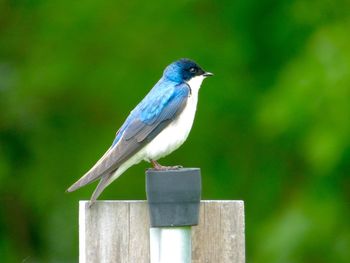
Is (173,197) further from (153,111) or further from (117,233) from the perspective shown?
(153,111)

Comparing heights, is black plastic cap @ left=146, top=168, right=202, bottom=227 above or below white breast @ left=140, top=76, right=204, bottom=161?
below

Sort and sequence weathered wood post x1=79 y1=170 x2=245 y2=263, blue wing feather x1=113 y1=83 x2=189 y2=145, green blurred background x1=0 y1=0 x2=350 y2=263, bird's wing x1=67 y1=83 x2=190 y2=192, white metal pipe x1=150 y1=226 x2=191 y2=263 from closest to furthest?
white metal pipe x1=150 y1=226 x2=191 y2=263
weathered wood post x1=79 y1=170 x2=245 y2=263
bird's wing x1=67 y1=83 x2=190 y2=192
blue wing feather x1=113 y1=83 x2=189 y2=145
green blurred background x1=0 y1=0 x2=350 y2=263

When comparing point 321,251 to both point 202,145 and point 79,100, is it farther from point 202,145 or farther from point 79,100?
point 79,100

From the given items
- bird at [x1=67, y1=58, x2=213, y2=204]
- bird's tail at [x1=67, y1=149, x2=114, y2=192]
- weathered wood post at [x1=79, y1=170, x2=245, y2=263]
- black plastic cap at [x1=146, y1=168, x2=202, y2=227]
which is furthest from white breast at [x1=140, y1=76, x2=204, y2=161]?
black plastic cap at [x1=146, y1=168, x2=202, y2=227]

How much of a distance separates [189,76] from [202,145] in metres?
3.88

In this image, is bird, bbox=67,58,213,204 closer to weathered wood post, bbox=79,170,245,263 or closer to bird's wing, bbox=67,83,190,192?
bird's wing, bbox=67,83,190,192

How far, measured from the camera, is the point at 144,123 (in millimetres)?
4879

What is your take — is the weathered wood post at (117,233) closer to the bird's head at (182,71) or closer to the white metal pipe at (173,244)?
the white metal pipe at (173,244)

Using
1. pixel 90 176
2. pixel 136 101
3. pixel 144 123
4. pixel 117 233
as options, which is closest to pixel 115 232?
pixel 117 233

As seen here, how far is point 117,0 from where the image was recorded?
31.4 feet

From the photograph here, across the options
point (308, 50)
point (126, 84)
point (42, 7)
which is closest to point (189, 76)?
point (308, 50)

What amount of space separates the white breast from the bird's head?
319mm

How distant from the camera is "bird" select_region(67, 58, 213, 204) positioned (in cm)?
456

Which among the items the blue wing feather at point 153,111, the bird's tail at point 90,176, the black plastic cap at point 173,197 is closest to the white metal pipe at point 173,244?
the black plastic cap at point 173,197
